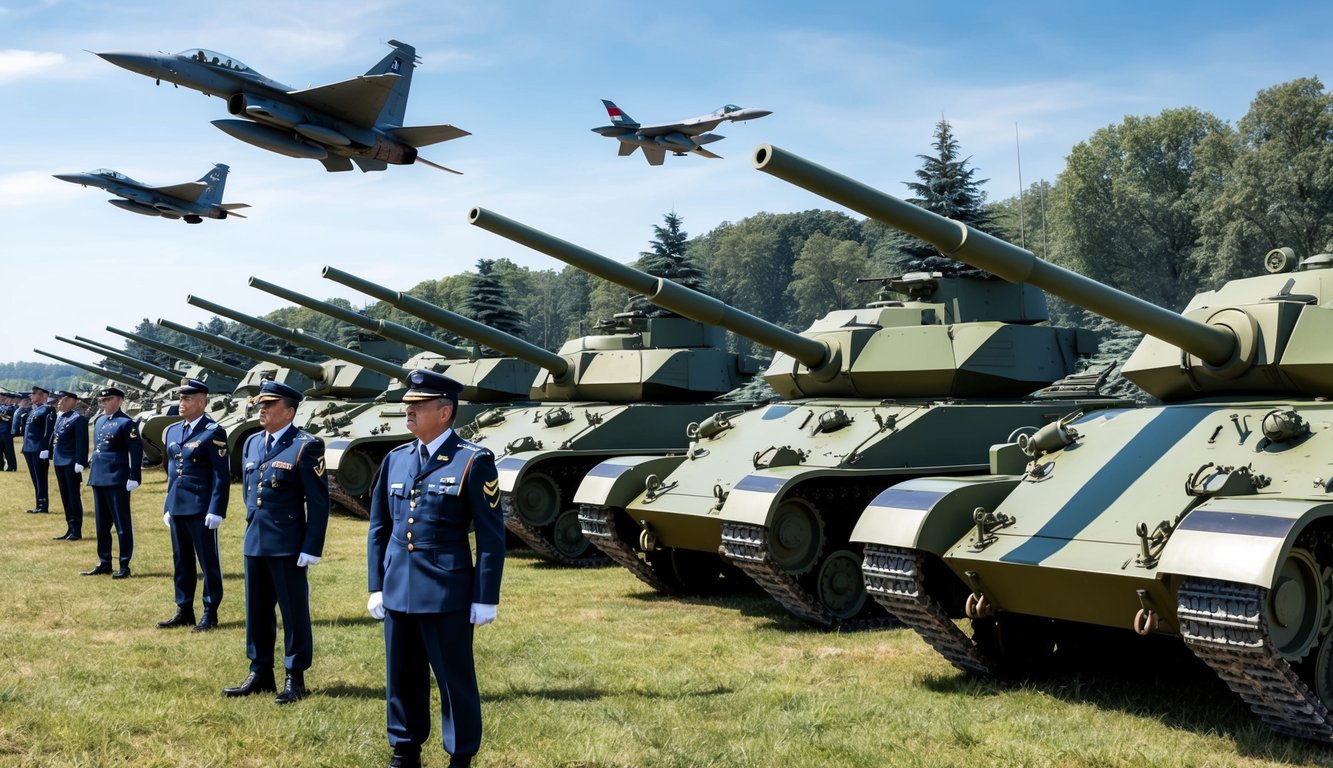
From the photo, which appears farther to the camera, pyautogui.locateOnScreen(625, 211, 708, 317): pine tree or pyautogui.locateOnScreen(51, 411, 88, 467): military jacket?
pyautogui.locateOnScreen(625, 211, 708, 317): pine tree

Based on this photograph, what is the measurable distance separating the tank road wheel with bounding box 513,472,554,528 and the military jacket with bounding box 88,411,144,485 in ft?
14.1

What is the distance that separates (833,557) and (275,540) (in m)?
5.24

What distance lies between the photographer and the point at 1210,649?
664 centimetres

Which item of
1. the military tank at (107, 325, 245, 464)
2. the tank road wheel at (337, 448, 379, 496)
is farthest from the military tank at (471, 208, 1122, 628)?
the military tank at (107, 325, 245, 464)

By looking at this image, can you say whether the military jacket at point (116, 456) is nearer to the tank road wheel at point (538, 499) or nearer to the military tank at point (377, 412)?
the tank road wheel at point (538, 499)

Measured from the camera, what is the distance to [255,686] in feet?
26.2

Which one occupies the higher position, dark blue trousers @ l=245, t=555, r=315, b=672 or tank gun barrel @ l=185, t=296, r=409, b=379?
tank gun barrel @ l=185, t=296, r=409, b=379

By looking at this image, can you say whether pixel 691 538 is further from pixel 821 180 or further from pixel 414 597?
pixel 414 597

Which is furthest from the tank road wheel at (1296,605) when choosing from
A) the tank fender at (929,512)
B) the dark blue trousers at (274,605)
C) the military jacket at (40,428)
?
the military jacket at (40,428)

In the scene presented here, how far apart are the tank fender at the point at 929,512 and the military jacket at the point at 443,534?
313 centimetres

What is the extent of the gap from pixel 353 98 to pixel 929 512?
39.7 ft

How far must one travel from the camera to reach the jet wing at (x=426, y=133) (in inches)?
732

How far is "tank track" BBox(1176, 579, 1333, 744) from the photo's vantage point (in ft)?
21.0

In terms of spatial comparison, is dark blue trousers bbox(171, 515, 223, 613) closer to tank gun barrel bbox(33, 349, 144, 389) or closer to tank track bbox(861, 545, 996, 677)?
tank track bbox(861, 545, 996, 677)
